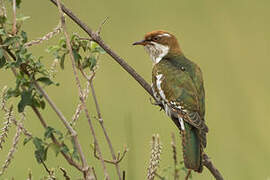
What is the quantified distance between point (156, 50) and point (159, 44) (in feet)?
0.15

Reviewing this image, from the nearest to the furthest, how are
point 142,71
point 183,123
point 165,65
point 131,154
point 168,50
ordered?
point 131,154 → point 183,123 → point 165,65 → point 168,50 → point 142,71

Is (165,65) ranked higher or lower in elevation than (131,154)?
higher

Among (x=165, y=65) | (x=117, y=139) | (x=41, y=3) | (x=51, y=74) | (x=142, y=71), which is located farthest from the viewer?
(x=41, y=3)

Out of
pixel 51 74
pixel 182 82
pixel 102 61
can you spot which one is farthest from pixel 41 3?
pixel 51 74

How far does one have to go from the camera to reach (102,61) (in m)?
6.96

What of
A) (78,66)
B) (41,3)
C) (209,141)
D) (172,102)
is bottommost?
(209,141)

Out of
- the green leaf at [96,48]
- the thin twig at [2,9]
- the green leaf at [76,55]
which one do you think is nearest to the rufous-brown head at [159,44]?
the green leaf at [96,48]

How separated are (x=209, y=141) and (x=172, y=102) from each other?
2.16 metres

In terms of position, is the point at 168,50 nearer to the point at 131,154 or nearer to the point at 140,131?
the point at 131,154

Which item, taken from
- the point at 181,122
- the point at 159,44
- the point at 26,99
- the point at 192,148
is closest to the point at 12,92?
the point at 26,99

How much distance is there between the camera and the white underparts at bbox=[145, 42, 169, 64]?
3.77 metres

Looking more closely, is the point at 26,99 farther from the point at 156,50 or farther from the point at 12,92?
the point at 156,50

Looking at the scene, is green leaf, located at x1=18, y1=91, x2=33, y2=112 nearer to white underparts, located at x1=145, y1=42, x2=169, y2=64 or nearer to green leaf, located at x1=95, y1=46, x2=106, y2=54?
green leaf, located at x1=95, y1=46, x2=106, y2=54

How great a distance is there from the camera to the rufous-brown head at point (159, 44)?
3772 millimetres
